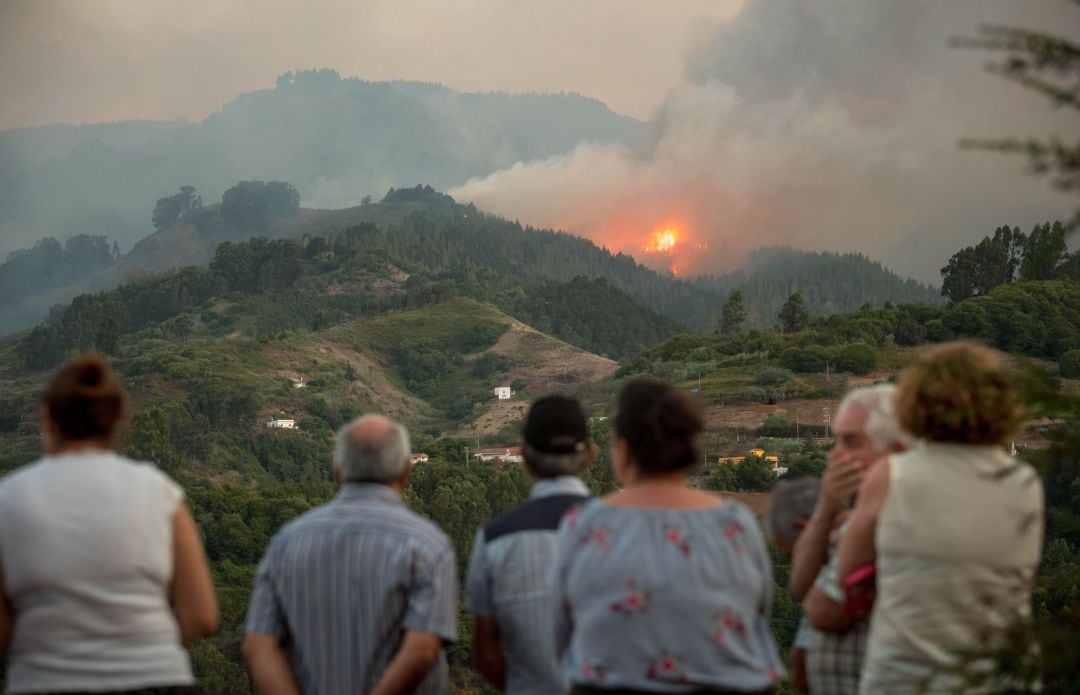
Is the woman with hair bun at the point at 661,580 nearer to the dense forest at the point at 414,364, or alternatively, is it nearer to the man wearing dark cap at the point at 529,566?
the man wearing dark cap at the point at 529,566

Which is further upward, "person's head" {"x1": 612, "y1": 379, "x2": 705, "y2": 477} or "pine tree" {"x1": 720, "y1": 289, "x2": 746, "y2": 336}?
"pine tree" {"x1": 720, "y1": 289, "x2": 746, "y2": 336}

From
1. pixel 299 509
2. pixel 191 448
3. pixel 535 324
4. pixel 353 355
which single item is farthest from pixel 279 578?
pixel 535 324

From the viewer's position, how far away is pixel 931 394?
371cm

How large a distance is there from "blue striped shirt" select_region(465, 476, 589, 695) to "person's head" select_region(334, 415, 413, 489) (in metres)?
0.33

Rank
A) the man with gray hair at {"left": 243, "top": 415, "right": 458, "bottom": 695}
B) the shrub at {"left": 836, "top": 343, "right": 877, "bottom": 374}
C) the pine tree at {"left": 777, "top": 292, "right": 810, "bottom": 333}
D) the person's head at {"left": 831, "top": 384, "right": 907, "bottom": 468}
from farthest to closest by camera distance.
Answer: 1. the pine tree at {"left": 777, "top": 292, "right": 810, "bottom": 333}
2. the shrub at {"left": 836, "top": 343, "right": 877, "bottom": 374}
3. the person's head at {"left": 831, "top": 384, "right": 907, "bottom": 468}
4. the man with gray hair at {"left": 243, "top": 415, "right": 458, "bottom": 695}

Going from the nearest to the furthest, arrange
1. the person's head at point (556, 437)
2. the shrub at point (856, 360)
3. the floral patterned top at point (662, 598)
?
the floral patterned top at point (662, 598) < the person's head at point (556, 437) < the shrub at point (856, 360)

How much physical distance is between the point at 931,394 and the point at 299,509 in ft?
186

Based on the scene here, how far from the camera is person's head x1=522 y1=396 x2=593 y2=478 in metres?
4.28

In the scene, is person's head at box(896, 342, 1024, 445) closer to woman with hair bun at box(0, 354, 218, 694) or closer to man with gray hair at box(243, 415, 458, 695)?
man with gray hair at box(243, 415, 458, 695)

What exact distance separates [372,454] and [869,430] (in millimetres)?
1465

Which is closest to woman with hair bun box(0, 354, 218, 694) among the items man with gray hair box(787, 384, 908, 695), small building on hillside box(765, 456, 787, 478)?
A: man with gray hair box(787, 384, 908, 695)

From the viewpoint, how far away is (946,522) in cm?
363

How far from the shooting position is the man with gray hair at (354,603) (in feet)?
13.0

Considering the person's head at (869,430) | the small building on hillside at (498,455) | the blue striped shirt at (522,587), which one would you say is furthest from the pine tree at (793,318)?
the blue striped shirt at (522,587)
